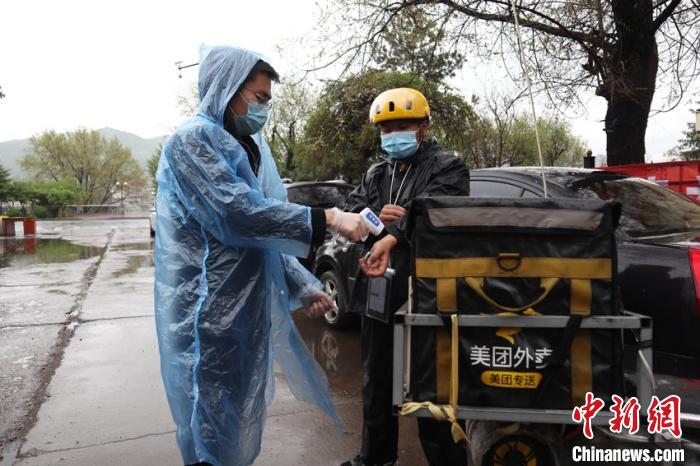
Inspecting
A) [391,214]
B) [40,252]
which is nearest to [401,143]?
[391,214]

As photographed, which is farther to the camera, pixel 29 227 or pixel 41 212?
pixel 41 212

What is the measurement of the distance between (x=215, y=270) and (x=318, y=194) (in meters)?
6.68

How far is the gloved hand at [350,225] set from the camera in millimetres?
→ 2068

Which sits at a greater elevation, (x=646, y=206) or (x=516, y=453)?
(x=646, y=206)

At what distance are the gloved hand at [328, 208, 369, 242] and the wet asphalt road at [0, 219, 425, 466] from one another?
1.66 meters

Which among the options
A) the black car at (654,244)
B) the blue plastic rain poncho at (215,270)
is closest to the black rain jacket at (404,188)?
the blue plastic rain poncho at (215,270)

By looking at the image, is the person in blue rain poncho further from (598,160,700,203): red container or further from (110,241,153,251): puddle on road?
(110,241,153,251): puddle on road

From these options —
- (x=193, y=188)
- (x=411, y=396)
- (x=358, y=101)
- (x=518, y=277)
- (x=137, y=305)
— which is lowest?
(x=137, y=305)

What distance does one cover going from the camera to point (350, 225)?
207cm

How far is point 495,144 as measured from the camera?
24656mm

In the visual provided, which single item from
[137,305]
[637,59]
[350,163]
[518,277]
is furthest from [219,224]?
[350,163]

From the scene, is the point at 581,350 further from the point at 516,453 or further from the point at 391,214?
the point at 391,214

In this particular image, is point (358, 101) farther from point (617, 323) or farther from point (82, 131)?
point (82, 131)

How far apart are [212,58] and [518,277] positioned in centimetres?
141
